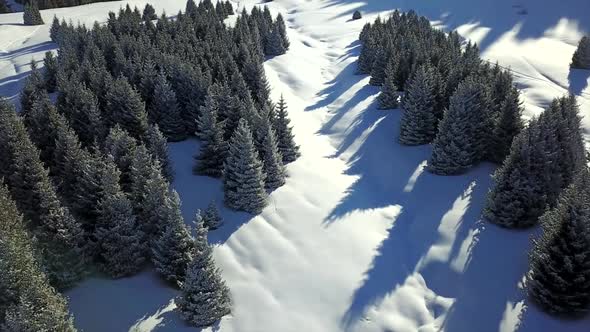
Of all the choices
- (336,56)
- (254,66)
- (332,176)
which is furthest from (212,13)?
(332,176)

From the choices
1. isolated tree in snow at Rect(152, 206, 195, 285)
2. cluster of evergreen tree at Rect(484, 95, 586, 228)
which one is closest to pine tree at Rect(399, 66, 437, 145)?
cluster of evergreen tree at Rect(484, 95, 586, 228)

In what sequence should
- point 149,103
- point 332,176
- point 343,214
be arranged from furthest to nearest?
1. point 149,103
2. point 332,176
3. point 343,214

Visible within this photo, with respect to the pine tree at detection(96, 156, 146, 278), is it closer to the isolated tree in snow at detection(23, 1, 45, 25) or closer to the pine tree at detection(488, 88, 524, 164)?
the pine tree at detection(488, 88, 524, 164)

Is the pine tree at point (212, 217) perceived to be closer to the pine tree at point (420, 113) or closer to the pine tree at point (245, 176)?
the pine tree at point (245, 176)

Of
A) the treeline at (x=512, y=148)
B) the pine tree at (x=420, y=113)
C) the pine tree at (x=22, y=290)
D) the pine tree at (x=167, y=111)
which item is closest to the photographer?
the pine tree at (x=22, y=290)

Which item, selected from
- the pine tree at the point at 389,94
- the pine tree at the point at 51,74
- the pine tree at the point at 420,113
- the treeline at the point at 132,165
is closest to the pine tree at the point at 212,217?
the treeline at the point at 132,165

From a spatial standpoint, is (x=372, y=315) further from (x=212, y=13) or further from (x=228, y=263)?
(x=212, y=13)
